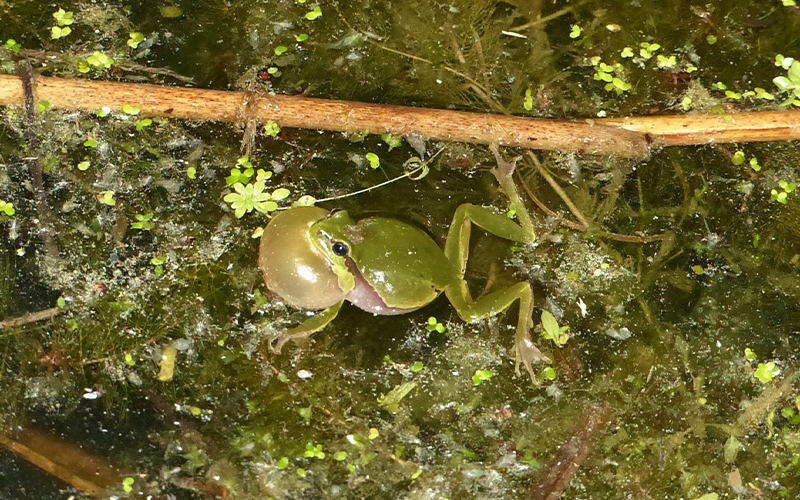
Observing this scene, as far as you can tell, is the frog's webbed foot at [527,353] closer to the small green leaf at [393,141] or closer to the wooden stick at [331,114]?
the wooden stick at [331,114]

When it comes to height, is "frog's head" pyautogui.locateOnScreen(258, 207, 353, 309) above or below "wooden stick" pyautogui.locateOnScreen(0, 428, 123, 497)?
above

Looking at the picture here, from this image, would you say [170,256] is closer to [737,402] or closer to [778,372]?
[737,402]

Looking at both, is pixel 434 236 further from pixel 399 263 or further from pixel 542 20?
pixel 542 20

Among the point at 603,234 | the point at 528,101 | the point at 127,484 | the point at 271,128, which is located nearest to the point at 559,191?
the point at 603,234

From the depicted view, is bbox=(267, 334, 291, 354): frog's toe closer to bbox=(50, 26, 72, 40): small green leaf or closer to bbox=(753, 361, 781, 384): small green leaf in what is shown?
bbox=(50, 26, 72, 40): small green leaf

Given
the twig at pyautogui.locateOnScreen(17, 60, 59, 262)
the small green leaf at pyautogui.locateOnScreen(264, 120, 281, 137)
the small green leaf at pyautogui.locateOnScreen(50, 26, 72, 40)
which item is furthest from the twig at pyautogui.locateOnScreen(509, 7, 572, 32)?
the twig at pyautogui.locateOnScreen(17, 60, 59, 262)

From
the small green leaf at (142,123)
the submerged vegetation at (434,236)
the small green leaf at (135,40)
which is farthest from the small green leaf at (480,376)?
the small green leaf at (135,40)

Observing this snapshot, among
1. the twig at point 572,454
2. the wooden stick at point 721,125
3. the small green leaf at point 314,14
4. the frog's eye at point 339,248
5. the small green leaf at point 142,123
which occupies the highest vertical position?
the small green leaf at point 314,14

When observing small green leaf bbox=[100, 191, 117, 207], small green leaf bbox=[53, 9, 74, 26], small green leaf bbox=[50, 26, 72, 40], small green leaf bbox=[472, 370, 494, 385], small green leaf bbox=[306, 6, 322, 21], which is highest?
small green leaf bbox=[306, 6, 322, 21]
